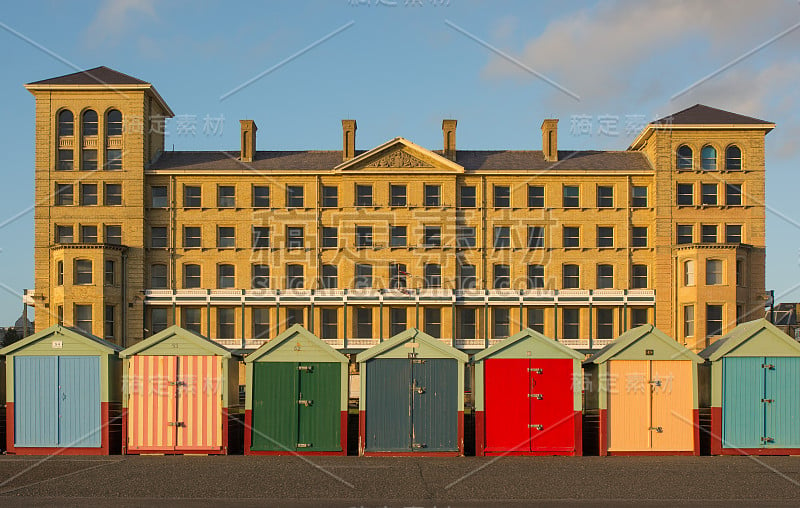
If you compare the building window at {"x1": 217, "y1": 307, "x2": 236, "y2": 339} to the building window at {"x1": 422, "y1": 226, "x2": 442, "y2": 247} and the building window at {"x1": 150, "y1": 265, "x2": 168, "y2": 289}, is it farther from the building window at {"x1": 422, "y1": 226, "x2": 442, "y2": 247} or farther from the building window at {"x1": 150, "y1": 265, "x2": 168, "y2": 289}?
the building window at {"x1": 422, "y1": 226, "x2": 442, "y2": 247}

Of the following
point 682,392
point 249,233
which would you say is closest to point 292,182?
point 249,233

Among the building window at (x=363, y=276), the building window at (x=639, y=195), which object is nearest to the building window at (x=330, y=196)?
the building window at (x=363, y=276)

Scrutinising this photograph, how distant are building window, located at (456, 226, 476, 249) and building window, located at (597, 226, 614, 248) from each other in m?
8.66

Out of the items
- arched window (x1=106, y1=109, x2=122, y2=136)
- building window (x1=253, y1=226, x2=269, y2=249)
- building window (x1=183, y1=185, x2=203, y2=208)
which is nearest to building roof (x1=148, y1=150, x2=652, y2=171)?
building window (x1=183, y1=185, x2=203, y2=208)

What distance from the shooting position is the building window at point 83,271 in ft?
194

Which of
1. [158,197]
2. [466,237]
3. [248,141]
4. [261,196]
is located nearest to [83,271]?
[158,197]

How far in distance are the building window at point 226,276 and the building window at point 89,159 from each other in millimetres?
10920

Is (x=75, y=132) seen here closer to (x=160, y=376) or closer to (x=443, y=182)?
(x=443, y=182)

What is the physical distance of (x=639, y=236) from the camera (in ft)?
206

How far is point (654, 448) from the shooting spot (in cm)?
2767

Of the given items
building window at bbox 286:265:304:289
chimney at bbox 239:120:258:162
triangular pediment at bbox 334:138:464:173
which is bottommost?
building window at bbox 286:265:304:289

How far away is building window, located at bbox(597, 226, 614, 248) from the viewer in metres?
62.6

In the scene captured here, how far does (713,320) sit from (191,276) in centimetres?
3506

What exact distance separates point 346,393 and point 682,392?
10.3 m
